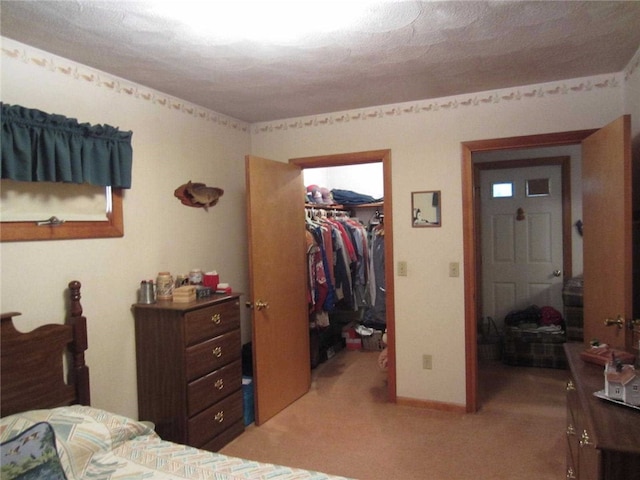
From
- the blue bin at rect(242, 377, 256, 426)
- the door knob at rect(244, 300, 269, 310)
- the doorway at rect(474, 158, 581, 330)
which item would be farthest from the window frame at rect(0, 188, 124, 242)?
the doorway at rect(474, 158, 581, 330)

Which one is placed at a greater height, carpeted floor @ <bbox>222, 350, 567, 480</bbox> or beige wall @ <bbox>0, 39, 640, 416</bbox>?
beige wall @ <bbox>0, 39, 640, 416</bbox>

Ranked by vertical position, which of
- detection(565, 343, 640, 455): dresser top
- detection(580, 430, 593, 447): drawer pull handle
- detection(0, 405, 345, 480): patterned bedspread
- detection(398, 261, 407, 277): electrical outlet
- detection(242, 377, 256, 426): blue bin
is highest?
detection(398, 261, 407, 277): electrical outlet

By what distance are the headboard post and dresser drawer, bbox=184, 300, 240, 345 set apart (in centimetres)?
51

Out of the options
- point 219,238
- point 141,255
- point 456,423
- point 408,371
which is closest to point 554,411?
point 456,423

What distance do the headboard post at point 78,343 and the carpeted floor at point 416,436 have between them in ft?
3.19

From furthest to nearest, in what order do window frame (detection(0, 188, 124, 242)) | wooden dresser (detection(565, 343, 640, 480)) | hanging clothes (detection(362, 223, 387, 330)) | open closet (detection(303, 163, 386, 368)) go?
hanging clothes (detection(362, 223, 387, 330)) < open closet (detection(303, 163, 386, 368)) < window frame (detection(0, 188, 124, 242)) < wooden dresser (detection(565, 343, 640, 480))

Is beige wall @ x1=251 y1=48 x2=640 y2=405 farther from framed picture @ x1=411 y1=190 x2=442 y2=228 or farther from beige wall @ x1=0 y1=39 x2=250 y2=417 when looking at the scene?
beige wall @ x1=0 y1=39 x2=250 y2=417

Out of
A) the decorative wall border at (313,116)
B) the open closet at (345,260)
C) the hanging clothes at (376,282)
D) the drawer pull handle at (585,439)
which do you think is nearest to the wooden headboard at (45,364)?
the decorative wall border at (313,116)

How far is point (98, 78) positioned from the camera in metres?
2.41

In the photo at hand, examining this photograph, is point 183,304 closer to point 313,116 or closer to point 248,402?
point 248,402

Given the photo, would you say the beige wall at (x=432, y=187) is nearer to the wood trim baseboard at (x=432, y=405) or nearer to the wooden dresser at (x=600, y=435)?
the wood trim baseboard at (x=432, y=405)

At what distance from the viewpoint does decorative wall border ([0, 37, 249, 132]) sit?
2.03 m

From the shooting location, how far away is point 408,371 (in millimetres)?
3340

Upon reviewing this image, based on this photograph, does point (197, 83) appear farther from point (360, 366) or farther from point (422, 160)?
Result: point (360, 366)
